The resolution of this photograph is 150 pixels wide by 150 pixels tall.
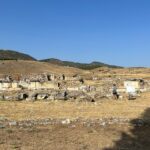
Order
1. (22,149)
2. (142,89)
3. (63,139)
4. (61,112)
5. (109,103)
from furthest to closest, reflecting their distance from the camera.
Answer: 1. (142,89)
2. (109,103)
3. (61,112)
4. (63,139)
5. (22,149)

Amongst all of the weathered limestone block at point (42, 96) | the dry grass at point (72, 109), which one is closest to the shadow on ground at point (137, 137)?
the dry grass at point (72, 109)

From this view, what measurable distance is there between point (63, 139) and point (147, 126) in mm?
5623

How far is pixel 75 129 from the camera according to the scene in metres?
22.5

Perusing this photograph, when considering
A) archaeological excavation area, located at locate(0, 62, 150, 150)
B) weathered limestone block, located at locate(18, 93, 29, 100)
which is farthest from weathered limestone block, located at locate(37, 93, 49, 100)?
weathered limestone block, located at locate(18, 93, 29, 100)

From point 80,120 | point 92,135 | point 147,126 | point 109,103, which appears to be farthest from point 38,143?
point 109,103

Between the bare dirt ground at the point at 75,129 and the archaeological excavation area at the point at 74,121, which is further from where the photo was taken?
the archaeological excavation area at the point at 74,121

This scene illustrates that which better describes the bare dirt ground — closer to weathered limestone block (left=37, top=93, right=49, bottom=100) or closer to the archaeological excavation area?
the archaeological excavation area

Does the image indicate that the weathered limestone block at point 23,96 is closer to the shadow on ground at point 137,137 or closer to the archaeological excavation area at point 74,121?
the archaeological excavation area at point 74,121

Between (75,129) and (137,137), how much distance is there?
3228mm

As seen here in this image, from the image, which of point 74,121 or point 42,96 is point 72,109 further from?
point 42,96

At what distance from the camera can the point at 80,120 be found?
2408 cm

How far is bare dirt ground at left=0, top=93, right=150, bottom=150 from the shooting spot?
19.4m

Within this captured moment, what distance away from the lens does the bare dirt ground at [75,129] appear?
Answer: 19375 mm

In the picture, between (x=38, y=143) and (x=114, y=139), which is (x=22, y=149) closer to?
(x=38, y=143)
